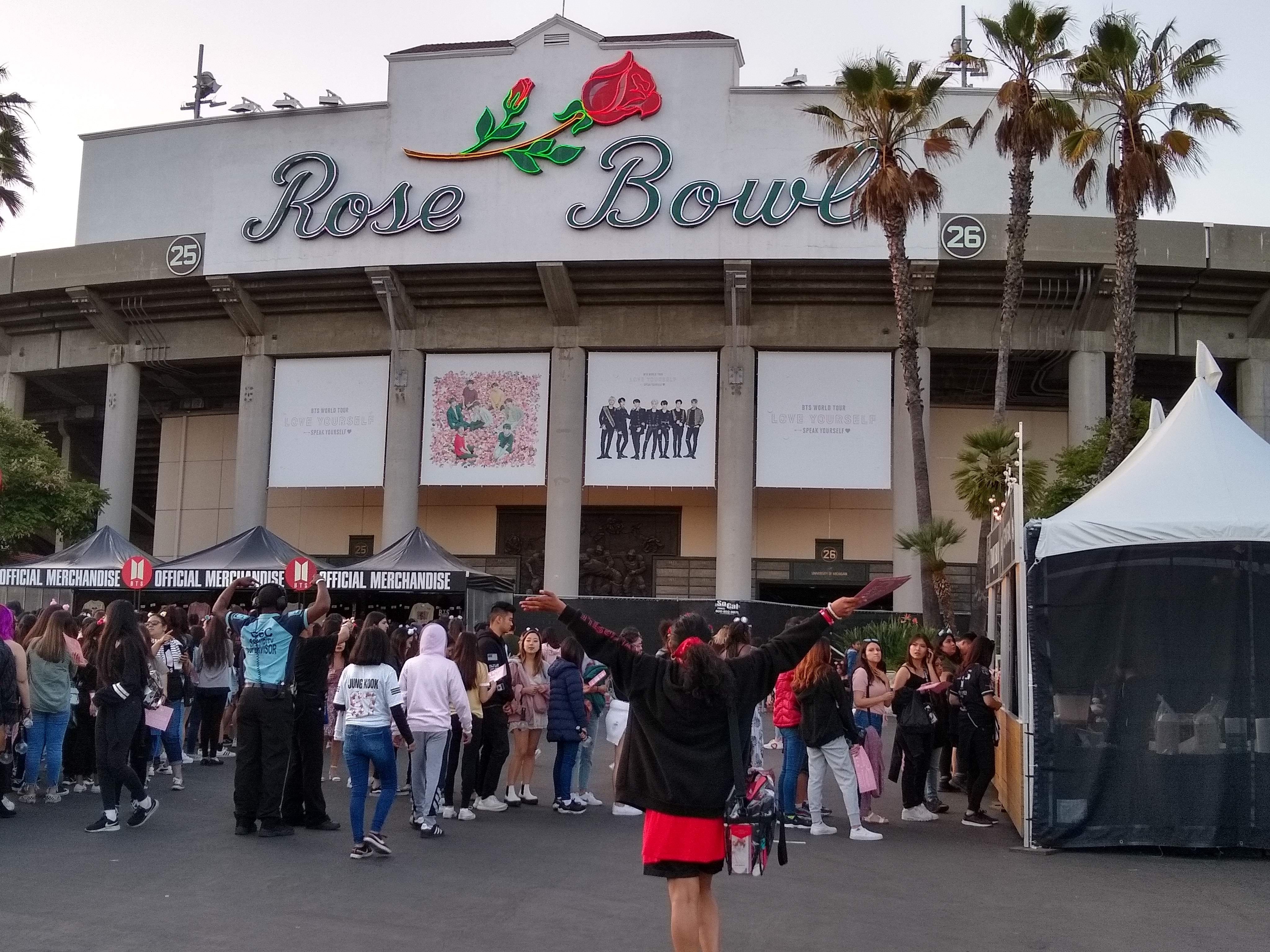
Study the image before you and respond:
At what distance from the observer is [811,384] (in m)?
33.0

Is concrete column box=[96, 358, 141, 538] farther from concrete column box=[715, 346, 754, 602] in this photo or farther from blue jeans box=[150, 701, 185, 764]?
blue jeans box=[150, 701, 185, 764]

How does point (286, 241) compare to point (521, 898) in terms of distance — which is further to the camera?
point (286, 241)

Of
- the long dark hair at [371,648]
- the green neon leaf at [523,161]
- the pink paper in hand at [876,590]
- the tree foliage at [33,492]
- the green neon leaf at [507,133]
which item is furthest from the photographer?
the green neon leaf at [507,133]

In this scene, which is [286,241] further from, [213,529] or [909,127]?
[909,127]

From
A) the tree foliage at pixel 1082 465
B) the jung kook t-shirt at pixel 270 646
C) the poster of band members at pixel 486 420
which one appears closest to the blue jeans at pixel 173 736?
the jung kook t-shirt at pixel 270 646

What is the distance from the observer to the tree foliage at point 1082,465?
27.8 m

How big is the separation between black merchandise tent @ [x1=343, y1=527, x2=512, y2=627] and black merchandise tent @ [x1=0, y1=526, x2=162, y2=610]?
4.04 meters

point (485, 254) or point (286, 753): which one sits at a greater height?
point (485, 254)

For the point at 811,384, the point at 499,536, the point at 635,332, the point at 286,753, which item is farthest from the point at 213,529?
the point at 286,753

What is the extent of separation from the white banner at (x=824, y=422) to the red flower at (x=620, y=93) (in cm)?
754

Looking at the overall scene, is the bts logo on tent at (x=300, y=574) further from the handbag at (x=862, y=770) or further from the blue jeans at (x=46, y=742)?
the handbag at (x=862, y=770)

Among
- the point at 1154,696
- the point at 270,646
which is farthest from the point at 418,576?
the point at 1154,696

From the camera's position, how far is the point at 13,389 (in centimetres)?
3797

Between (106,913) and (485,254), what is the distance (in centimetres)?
2697
